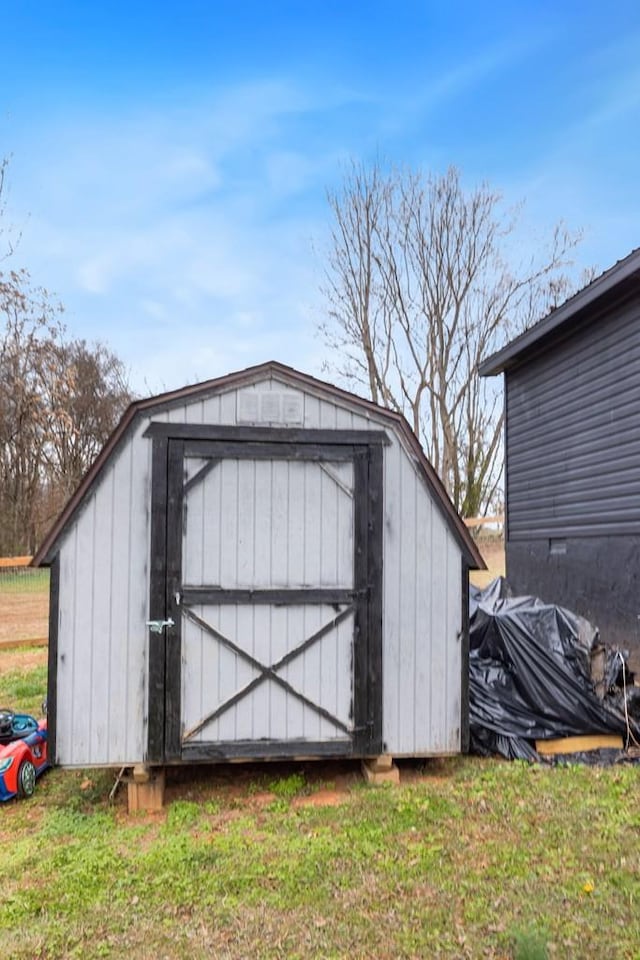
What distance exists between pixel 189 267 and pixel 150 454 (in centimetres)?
1386

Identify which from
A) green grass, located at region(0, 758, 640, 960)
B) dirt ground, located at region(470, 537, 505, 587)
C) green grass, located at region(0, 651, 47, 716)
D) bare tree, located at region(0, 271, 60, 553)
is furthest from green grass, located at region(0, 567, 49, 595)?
dirt ground, located at region(470, 537, 505, 587)

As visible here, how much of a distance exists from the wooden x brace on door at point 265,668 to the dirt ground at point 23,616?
6.42 meters

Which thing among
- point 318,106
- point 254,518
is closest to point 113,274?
point 318,106

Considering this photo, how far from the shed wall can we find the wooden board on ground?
0.85 meters

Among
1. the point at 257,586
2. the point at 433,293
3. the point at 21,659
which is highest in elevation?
the point at 433,293

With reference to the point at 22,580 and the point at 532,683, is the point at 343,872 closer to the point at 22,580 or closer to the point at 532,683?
the point at 532,683

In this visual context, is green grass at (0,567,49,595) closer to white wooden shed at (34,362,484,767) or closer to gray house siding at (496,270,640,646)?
white wooden shed at (34,362,484,767)

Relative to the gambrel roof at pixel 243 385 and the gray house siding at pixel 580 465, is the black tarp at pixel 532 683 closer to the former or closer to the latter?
the gambrel roof at pixel 243 385

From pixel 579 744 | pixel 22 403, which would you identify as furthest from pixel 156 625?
pixel 22 403

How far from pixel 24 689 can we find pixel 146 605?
355cm

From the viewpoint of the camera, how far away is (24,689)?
6945 mm

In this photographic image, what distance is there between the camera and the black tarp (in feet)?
16.4

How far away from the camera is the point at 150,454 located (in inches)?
171

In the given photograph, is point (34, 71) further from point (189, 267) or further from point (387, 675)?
point (387, 675)
